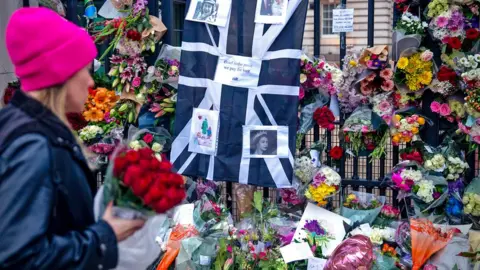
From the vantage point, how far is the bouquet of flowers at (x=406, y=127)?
4273 mm

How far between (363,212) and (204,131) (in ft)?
4.04

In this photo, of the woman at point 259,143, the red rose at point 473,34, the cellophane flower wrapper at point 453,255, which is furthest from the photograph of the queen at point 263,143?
the red rose at point 473,34

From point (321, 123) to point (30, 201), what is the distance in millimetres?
2845

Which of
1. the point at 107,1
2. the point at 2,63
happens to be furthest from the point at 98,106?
the point at 2,63

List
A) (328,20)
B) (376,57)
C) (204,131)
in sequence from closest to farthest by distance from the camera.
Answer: (376,57) < (204,131) < (328,20)

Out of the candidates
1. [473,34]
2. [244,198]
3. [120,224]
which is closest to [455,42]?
[473,34]

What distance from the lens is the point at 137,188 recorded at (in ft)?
6.82

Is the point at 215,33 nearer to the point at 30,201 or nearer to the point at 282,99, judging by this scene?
the point at 282,99

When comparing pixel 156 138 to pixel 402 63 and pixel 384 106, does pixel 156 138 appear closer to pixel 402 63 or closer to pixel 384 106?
pixel 384 106

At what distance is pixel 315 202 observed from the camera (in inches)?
178

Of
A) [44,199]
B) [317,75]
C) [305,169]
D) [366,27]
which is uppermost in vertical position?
[366,27]

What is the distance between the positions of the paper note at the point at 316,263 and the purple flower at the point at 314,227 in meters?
0.19

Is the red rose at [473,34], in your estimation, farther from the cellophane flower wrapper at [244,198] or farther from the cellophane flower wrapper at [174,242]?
the cellophane flower wrapper at [174,242]

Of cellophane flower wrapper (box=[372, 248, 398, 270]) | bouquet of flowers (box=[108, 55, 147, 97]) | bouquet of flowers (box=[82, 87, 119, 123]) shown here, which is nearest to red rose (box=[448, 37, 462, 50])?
cellophane flower wrapper (box=[372, 248, 398, 270])
